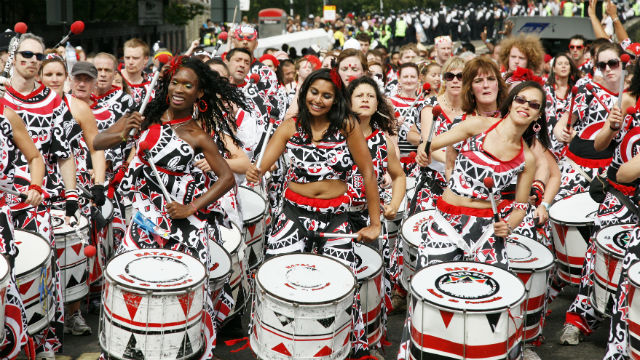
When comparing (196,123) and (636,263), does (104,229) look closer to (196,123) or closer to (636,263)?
(196,123)

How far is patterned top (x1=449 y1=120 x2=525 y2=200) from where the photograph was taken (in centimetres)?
496

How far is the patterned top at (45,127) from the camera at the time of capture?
5.54 metres

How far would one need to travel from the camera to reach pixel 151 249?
191 inches

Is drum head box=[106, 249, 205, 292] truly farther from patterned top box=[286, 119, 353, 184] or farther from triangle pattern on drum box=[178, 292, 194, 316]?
patterned top box=[286, 119, 353, 184]

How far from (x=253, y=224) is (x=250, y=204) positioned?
0.30 metres

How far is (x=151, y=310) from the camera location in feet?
14.5

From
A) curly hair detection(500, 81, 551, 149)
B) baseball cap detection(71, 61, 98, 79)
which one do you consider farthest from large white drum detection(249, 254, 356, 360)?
baseball cap detection(71, 61, 98, 79)

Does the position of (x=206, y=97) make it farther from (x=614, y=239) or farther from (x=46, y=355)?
(x=614, y=239)

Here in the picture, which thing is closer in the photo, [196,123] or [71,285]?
[196,123]

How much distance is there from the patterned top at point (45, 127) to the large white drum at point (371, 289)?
212 centimetres

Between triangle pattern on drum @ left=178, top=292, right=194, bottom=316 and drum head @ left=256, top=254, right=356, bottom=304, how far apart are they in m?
0.39

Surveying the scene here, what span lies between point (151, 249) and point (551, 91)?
19.3 feet

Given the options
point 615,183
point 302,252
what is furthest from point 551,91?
point 302,252

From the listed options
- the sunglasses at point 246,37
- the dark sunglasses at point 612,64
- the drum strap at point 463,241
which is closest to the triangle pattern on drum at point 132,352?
the drum strap at point 463,241
